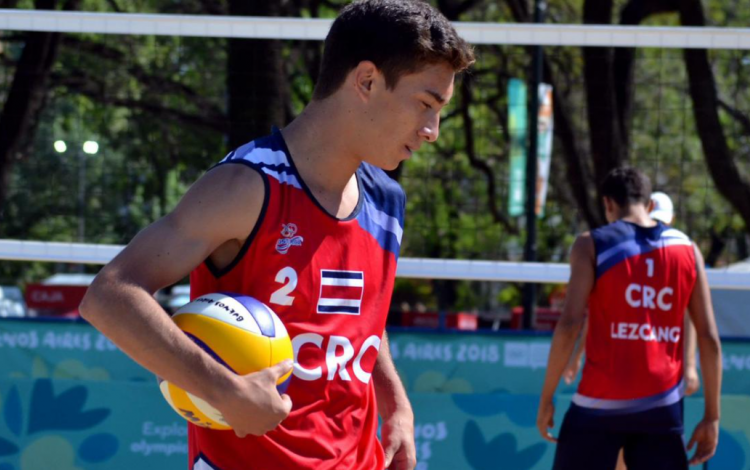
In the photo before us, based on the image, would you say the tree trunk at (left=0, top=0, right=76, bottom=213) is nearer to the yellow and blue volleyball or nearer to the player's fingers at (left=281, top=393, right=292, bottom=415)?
the yellow and blue volleyball

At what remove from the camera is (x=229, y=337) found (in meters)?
2.17

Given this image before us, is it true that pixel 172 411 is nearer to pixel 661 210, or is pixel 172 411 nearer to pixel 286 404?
pixel 661 210

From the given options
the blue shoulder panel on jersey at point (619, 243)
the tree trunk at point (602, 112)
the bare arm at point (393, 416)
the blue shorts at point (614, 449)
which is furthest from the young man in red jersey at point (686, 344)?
the tree trunk at point (602, 112)

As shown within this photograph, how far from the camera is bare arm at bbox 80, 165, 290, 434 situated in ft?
6.65

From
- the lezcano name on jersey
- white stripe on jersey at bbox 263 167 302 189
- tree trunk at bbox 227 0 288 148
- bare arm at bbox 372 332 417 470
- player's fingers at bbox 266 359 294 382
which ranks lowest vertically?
the lezcano name on jersey

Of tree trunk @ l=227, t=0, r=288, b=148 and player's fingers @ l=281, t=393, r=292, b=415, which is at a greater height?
tree trunk @ l=227, t=0, r=288, b=148

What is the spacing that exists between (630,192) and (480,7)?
11391 mm

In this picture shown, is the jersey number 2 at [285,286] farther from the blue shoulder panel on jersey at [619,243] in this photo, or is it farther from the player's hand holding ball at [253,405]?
the blue shoulder panel on jersey at [619,243]

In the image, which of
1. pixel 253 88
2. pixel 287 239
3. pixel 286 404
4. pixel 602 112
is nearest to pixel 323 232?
pixel 287 239

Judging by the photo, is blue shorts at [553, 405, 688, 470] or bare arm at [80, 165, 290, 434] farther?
blue shorts at [553, 405, 688, 470]

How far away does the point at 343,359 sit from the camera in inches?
95.0

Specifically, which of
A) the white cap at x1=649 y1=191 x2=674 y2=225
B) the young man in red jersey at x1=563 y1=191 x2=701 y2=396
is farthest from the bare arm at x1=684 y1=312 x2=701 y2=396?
the white cap at x1=649 y1=191 x2=674 y2=225

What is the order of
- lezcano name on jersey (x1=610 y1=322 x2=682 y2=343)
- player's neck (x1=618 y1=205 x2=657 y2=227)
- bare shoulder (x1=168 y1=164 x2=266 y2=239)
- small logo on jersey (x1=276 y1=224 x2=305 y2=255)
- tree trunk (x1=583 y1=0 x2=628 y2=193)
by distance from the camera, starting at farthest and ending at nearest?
tree trunk (x1=583 y1=0 x2=628 y2=193)
player's neck (x1=618 y1=205 x2=657 y2=227)
lezcano name on jersey (x1=610 y1=322 x2=682 y2=343)
small logo on jersey (x1=276 y1=224 x2=305 y2=255)
bare shoulder (x1=168 y1=164 x2=266 y2=239)

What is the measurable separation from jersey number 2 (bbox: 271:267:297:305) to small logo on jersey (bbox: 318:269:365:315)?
7cm
